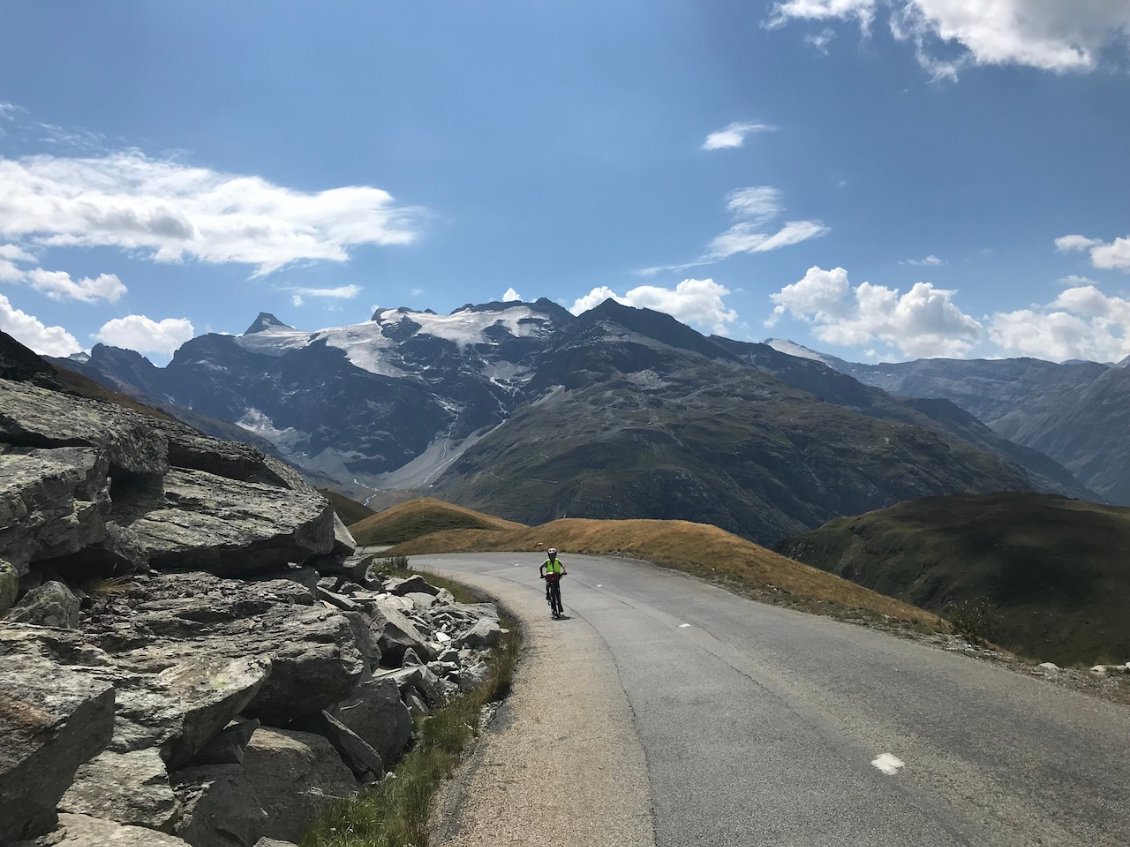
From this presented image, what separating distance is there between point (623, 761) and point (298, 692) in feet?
18.2

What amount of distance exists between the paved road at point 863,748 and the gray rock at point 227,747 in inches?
176

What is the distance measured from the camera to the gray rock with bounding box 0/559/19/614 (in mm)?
8531

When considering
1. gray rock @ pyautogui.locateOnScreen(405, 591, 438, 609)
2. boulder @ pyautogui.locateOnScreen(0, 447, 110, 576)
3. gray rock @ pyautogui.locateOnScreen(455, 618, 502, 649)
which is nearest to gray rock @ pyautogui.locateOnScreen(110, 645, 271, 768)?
boulder @ pyautogui.locateOnScreen(0, 447, 110, 576)

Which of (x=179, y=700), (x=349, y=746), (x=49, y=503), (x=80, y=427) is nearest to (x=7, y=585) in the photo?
(x=49, y=503)

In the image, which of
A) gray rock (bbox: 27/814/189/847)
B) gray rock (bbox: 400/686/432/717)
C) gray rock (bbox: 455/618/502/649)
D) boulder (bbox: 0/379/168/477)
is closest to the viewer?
gray rock (bbox: 27/814/189/847)

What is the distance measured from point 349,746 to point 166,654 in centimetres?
344

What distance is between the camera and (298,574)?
53.3ft

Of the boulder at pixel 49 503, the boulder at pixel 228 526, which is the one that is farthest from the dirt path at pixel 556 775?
the boulder at pixel 49 503

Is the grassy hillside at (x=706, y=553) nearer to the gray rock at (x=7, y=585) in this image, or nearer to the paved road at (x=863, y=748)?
the paved road at (x=863, y=748)

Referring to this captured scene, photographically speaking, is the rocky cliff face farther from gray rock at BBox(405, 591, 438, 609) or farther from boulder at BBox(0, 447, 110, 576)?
gray rock at BBox(405, 591, 438, 609)

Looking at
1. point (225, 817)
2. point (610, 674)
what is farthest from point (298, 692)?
point (610, 674)

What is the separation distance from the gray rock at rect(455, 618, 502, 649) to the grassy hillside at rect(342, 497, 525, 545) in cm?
7446

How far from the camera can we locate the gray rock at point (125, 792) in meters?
6.42

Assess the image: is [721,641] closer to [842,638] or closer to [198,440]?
[842,638]
